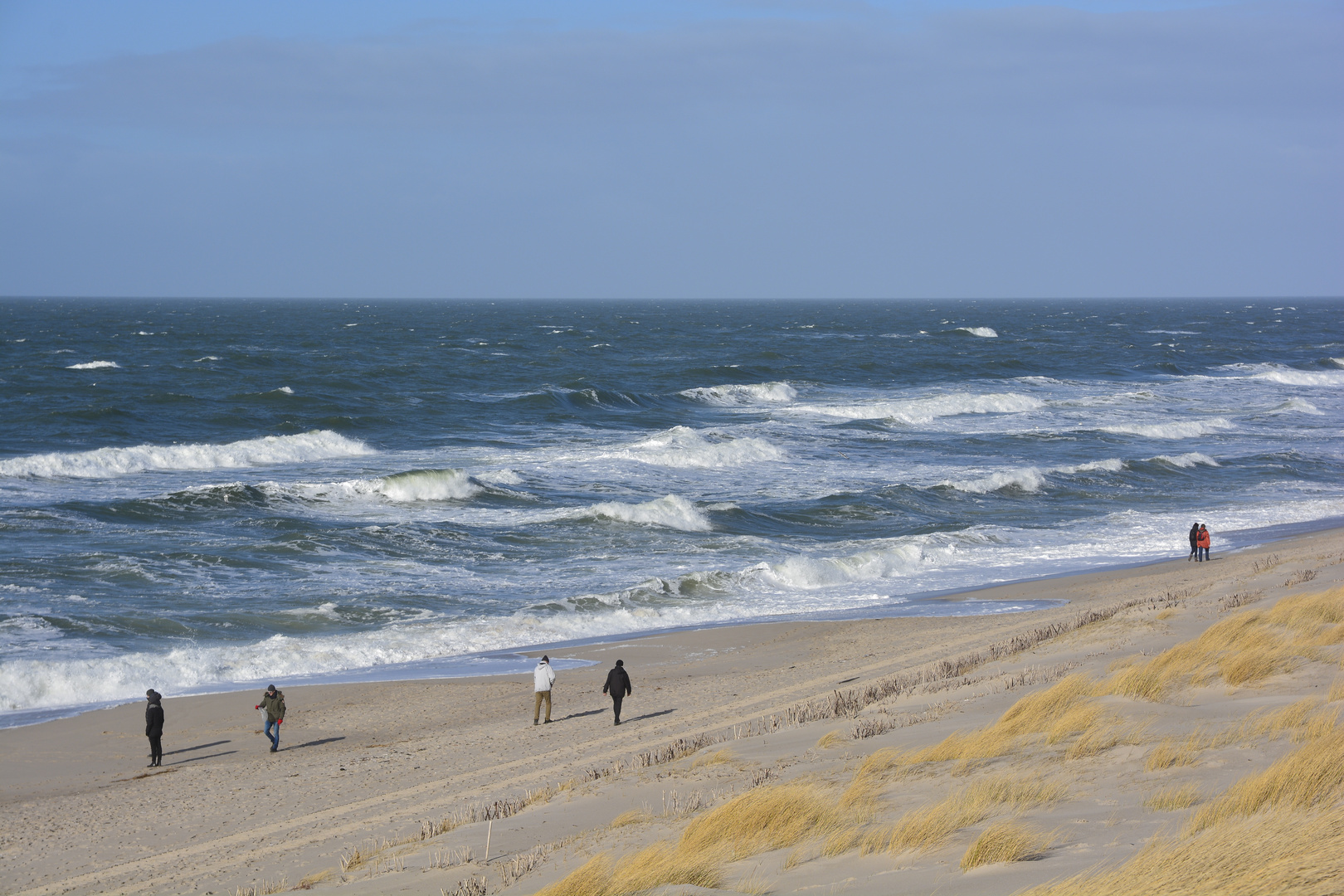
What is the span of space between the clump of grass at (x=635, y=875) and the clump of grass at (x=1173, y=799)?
2968 millimetres

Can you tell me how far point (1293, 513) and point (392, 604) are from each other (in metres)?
25.1

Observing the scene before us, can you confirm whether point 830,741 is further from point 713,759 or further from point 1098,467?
point 1098,467

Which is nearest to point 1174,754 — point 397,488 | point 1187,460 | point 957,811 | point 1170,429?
point 957,811

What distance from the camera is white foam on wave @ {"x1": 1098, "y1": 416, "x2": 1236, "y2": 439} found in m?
45.9

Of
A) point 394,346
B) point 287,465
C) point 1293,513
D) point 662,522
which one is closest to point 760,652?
point 662,522

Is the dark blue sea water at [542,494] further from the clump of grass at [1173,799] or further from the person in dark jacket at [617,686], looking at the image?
the clump of grass at [1173,799]

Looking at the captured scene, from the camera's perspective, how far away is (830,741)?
1072 cm

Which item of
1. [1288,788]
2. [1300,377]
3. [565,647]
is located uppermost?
[1300,377]

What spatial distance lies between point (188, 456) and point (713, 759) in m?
31.5

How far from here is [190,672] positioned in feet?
55.6

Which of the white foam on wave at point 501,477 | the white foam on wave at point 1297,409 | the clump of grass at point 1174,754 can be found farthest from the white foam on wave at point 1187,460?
the clump of grass at point 1174,754

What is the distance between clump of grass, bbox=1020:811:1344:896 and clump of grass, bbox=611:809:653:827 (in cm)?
359

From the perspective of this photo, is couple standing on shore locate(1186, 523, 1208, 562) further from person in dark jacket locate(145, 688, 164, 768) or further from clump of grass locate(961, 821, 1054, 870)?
person in dark jacket locate(145, 688, 164, 768)

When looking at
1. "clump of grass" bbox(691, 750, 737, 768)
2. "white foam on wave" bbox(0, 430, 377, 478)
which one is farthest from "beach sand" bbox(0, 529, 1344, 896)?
"white foam on wave" bbox(0, 430, 377, 478)
